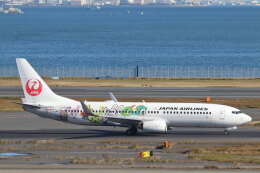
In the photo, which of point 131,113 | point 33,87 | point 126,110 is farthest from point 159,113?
point 33,87

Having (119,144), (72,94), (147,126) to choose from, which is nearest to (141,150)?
(119,144)

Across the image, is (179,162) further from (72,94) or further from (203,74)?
(203,74)

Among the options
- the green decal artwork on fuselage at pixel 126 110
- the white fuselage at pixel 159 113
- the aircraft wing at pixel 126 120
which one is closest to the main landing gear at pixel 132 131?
the aircraft wing at pixel 126 120

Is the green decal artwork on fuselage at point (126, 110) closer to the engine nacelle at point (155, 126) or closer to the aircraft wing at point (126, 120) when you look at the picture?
the aircraft wing at point (126, 120)

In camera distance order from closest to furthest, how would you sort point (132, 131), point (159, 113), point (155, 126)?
point (155, 126) → point (159, 113) → point (132, 131)

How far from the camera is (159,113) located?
219 feet

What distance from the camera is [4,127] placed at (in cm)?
7262

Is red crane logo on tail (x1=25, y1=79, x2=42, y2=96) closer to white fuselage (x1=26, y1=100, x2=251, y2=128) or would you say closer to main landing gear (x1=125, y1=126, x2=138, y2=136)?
white fuselage (x1=26, y1=100, x2=251, y2=128)

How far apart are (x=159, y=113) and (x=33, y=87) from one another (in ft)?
47.0

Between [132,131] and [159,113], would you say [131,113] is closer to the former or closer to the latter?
[132,131]

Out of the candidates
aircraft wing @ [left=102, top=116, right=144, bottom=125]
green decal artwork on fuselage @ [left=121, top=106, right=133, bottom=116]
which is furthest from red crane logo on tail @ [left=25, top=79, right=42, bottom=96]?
green decal artwork on fuselage @ [left=121, top=106, right=133, bottom=116]

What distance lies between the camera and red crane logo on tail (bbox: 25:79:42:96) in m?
67.6

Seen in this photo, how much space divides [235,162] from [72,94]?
54.8 m

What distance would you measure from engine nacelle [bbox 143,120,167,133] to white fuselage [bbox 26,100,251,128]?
3.27 feet
